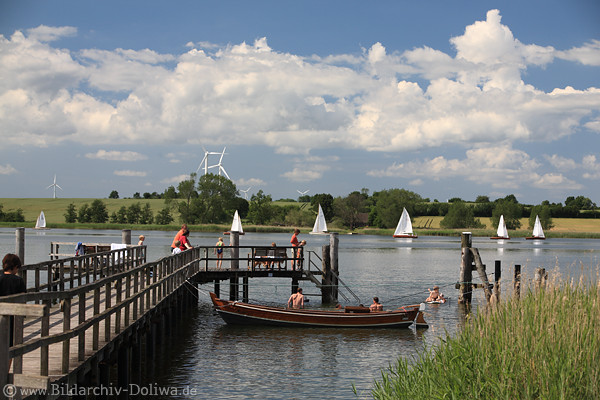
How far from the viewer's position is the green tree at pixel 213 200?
527 ft

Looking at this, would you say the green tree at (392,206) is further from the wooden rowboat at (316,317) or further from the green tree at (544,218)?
the wooden rowboat at (316,317)

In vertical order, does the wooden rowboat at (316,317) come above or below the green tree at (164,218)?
below

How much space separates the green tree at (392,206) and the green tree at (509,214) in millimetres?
21243

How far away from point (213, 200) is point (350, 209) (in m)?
37.6

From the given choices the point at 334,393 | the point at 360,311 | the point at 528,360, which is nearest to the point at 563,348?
the point at 528,360

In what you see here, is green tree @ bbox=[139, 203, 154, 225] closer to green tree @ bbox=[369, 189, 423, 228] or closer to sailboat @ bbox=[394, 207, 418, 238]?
green tree @ bbox=[369, 189, 423, 228]

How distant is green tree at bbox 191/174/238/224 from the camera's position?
16075cm

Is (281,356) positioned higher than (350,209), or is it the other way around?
(350,209)

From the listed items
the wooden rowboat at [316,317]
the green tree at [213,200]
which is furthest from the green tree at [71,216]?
the wooden rowboat at [316,317]

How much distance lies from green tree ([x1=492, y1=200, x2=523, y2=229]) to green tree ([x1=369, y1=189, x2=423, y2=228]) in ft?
69.7

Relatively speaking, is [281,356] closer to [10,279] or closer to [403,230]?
[10,279]

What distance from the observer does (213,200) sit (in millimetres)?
161375

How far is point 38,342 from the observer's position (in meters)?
8.23

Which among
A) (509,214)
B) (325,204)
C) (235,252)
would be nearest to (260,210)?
(325,204)
